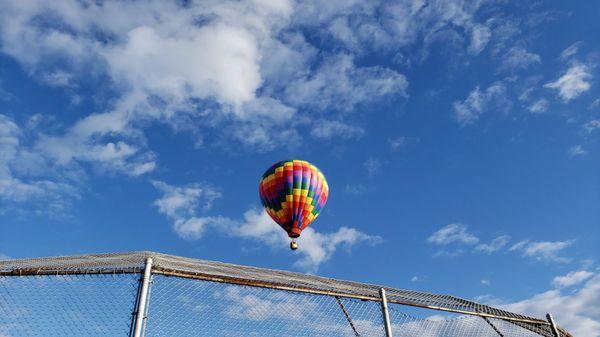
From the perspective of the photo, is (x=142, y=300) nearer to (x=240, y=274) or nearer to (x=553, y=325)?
(x=240, y=274)

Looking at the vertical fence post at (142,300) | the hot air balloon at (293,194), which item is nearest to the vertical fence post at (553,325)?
the vertical fence post at (142,300)

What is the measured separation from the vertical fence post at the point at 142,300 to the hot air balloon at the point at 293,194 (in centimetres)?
1405

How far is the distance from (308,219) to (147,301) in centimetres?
1504

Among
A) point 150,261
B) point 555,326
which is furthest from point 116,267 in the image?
point 555,326

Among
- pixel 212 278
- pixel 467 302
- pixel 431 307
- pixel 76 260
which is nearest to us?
pixel 212 278

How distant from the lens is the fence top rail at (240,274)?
16.4 ft

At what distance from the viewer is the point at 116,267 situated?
15.9 ft

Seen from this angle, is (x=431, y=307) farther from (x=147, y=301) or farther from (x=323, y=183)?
(x=323, y=183)

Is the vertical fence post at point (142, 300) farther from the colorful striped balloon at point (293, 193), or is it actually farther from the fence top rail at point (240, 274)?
the colorful striped balloon at point (293, 193)

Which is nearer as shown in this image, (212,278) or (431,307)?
(212,278)

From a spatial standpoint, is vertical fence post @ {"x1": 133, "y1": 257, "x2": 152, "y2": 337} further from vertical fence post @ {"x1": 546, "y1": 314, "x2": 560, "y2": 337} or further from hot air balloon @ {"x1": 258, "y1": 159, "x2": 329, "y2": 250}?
hot air balloon @ {"x1": 258, "y1": 159, "x2": 329, "y2": 250}

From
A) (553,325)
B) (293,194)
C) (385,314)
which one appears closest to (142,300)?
(385,314)

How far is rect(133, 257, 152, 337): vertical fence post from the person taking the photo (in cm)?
434

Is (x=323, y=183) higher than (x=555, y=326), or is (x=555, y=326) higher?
(x=323, y=183)
